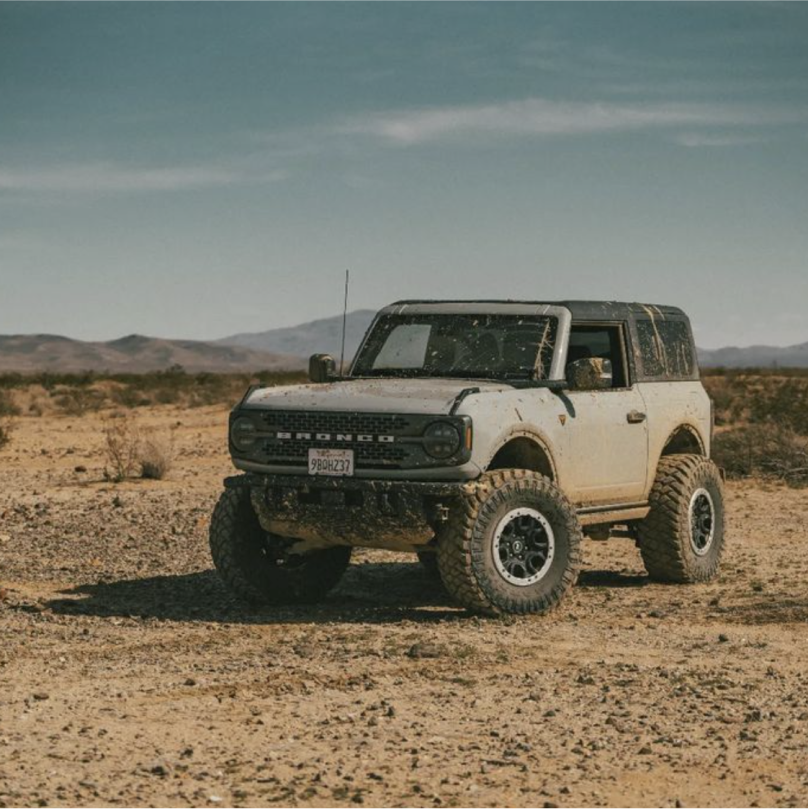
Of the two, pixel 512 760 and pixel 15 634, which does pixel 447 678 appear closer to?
pixel 512 760

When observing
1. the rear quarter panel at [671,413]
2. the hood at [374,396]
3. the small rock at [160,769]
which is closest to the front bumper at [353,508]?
the hood at [374,396]

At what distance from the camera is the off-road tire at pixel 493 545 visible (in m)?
9.51

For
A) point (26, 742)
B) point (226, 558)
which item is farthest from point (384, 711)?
point (226, 558)

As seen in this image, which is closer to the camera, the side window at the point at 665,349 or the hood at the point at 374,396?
the hood at the point at 374,396

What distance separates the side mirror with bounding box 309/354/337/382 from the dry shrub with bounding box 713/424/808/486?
35.2 ft

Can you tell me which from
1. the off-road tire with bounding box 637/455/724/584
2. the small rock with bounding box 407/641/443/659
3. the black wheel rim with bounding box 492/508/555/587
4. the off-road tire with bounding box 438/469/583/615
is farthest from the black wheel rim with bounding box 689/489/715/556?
the small rock with bounding box 407/641/443/659

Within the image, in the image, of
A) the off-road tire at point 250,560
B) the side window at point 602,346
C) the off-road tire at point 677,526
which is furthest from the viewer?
the off-road tire at point 677,526

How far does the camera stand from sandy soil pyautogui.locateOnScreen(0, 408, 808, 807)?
5.93 meters

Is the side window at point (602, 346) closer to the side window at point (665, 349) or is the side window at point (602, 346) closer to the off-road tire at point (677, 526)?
the side window at point (665, 349)

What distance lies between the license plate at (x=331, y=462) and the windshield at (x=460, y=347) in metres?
1.37

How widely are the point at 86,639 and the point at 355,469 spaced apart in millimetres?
1966

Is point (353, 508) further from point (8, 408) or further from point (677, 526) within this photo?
point (8, 408)

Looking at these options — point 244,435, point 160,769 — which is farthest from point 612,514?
point 160,769

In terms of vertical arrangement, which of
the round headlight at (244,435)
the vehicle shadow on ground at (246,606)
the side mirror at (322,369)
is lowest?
the vehicle shadow on ground at (246,606)
